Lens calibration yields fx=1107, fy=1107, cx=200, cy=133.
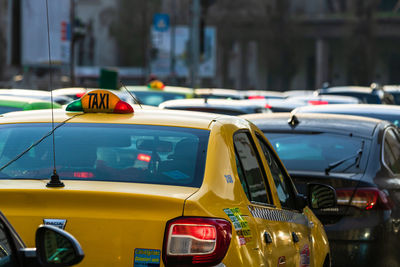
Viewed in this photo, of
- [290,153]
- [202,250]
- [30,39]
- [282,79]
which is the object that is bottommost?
[282,79]

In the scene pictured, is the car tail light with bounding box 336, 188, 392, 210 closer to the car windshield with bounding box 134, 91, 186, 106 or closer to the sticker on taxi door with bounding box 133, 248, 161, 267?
the sticker on taxi door with bounding box 133, 248, 161, 267

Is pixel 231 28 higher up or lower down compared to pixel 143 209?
lower down

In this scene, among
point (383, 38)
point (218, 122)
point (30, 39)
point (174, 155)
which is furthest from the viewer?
point (383, 38)

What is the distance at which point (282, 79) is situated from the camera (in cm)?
9369

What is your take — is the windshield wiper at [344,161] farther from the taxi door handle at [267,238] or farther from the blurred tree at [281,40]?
the blurred tree at [281,40]

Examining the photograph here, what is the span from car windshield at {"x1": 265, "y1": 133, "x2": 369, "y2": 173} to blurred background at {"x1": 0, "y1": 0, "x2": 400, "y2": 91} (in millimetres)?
58301

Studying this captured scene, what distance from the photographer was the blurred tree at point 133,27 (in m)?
107

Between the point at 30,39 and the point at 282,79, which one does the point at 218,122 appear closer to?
the point at 30,39

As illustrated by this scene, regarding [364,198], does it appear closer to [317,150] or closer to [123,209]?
[317,150]

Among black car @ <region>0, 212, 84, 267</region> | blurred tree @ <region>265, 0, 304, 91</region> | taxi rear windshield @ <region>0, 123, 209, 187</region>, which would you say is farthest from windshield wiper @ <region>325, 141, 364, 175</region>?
blurred tree @ <region>265, 0, 304, 91</region>

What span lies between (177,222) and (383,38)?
292ft

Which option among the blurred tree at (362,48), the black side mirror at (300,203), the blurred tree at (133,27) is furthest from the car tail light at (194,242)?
the blurred tree at (133,27)

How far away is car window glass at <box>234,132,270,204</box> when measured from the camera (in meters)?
5.08

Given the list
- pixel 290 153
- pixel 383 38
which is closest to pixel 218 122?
pixel 290 153
